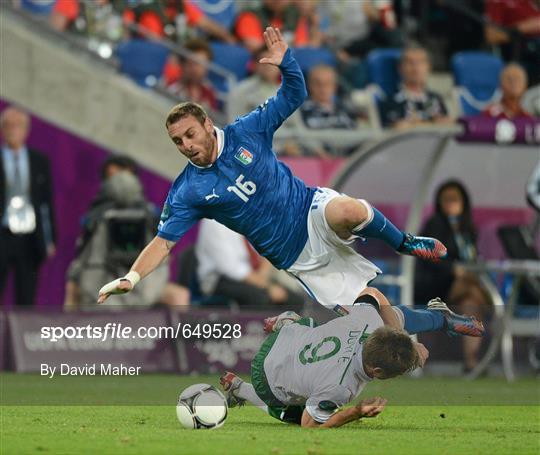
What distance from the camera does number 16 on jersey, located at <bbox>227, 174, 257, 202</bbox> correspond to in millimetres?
10695

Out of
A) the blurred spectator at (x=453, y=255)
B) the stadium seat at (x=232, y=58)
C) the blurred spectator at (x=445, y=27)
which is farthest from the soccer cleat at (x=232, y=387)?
the blurred spectator at (x=445, y=27)

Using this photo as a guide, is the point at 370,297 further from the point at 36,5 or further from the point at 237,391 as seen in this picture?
the point at 36,5

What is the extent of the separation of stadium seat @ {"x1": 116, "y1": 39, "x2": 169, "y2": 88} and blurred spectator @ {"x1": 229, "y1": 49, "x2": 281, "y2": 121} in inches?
38.3

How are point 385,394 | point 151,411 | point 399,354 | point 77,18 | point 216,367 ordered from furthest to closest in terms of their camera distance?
point 77,18, point 216,367, point 385,394, point 151,411, point 399,354

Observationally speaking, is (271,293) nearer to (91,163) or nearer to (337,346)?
(91,163)

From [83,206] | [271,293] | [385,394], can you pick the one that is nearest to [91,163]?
[83,206]

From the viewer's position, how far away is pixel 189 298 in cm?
1588

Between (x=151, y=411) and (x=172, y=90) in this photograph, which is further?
(x=172, y=90)

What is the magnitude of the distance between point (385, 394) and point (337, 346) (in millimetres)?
4086

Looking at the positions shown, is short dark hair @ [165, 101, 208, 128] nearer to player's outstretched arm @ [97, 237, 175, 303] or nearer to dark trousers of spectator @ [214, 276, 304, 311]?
player's outstretched arm @ [97, 237, 175, 303]

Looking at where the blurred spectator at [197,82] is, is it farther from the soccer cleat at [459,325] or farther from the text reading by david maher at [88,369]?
the soccer cleat at [459,325]

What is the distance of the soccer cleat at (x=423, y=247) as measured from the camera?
1073cm

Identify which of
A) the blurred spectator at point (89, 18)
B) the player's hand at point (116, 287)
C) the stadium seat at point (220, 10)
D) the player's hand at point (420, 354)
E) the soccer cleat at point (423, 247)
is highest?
the stadium seat at point (220, 10)

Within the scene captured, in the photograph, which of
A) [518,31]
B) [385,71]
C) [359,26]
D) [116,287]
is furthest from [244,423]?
[518,31]
